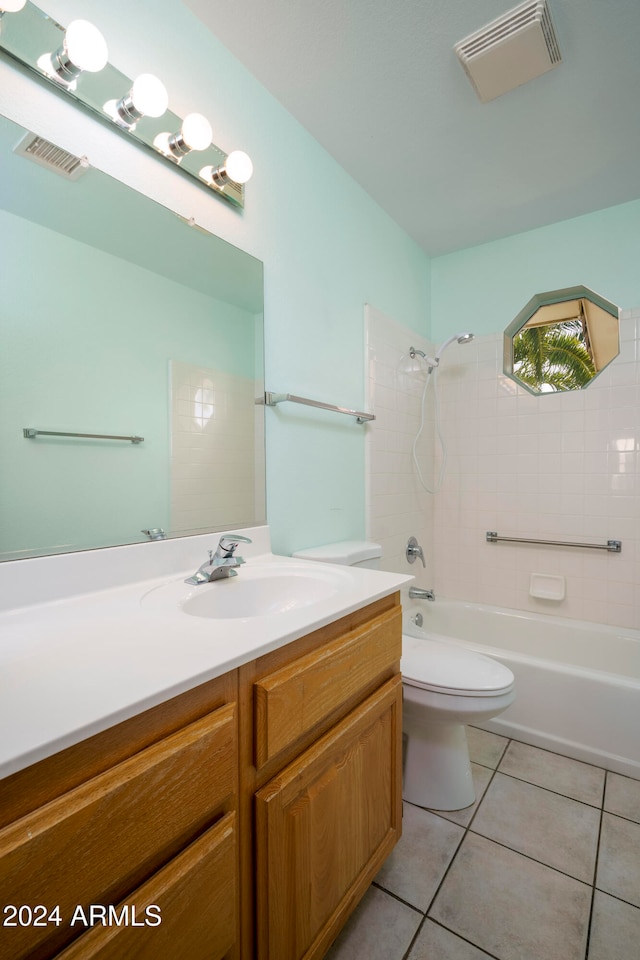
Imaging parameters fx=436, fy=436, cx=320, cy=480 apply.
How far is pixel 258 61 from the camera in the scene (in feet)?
4.56

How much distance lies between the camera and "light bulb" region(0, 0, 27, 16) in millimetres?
849

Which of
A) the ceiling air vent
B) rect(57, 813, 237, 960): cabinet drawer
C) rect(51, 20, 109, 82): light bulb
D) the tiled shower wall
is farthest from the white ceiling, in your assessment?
rect(57, 813, 237, 960): cabinet drawer

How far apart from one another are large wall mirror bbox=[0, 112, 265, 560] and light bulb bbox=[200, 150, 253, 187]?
0.17m

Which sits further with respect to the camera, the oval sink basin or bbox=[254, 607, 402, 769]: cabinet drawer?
the oval sink basin

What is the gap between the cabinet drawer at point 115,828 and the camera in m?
0.43

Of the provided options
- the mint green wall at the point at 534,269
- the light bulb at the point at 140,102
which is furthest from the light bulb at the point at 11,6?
the mint green wall at the point at 534,269

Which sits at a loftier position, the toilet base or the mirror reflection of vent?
the mirror reflection of vent

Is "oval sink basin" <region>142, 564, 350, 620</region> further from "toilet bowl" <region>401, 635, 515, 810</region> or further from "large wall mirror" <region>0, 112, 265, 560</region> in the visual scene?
"toilet bowl" <region>401, 635, 515, 810</region>

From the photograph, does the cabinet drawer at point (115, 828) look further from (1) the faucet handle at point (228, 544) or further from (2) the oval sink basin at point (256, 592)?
(1) the faucet handle at point (228, 544)

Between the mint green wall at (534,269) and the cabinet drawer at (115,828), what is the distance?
8.22 ft

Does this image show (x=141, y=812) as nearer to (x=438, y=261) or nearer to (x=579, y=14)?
(x=579, y=14)

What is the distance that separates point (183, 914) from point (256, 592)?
648 mm

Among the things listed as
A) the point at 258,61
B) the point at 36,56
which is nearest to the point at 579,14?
the point at 258,61

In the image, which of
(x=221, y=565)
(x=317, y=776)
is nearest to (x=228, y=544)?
(x=221, y=565)
